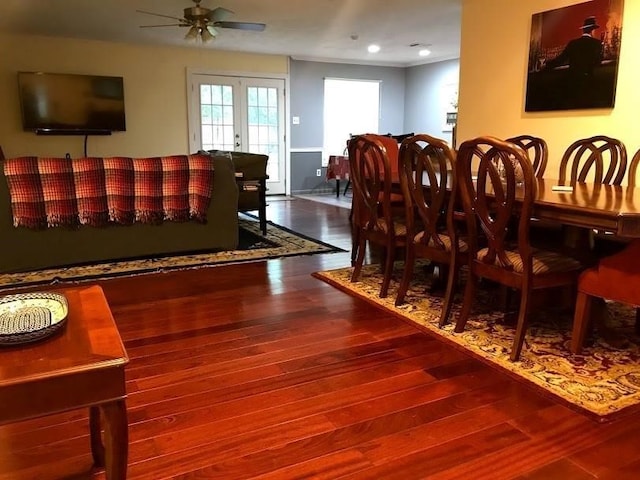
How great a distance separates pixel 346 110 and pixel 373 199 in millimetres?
6533

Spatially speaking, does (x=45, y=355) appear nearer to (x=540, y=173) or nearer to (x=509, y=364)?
(x=509, y=364)

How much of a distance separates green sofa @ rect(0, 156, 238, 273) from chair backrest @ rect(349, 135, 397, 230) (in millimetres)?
1222

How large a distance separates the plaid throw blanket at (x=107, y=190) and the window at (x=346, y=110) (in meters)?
5.43

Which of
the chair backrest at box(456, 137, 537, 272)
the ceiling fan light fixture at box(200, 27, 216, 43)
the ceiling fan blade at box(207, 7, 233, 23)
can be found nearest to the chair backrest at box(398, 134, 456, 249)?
the chair backrest at box(456, 137, 537, 272)

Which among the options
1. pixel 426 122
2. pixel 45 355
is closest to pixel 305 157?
pixel 426 122

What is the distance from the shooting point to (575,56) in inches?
169

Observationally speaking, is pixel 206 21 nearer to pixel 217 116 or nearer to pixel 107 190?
pixel 107 190

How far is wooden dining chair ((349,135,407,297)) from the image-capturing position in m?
3.06

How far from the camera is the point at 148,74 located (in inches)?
307

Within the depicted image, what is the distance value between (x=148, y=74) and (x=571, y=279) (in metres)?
6.96

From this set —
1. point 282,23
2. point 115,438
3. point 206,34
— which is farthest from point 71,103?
point 115,438

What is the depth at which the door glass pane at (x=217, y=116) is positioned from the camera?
27.2ft

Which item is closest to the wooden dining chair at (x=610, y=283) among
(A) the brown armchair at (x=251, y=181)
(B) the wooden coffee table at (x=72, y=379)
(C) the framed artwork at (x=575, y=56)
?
(B) the wooden coffee table at (x=72, y=379)

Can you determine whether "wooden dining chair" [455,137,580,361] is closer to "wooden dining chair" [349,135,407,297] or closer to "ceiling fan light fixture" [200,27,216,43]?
"wooden dining chair" [349,135,407,297]
